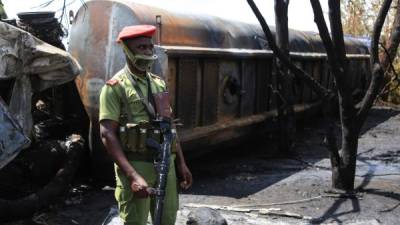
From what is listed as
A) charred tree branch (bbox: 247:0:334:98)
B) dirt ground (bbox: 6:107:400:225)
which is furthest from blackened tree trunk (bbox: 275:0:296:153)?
charred tree branch (bbox: 247:0:334:98)

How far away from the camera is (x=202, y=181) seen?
782cm

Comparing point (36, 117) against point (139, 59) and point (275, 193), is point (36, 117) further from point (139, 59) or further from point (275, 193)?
point (139, 59)

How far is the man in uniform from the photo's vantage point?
3.54 meters

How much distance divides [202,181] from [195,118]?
2.84ft

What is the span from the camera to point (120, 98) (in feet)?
11.8

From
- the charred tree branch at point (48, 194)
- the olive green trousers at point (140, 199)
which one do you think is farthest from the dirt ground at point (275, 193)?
the olive green trousers at point (140, 199)

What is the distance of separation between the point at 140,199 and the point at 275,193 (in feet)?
12.1

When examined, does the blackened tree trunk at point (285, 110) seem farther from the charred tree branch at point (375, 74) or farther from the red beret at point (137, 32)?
the red beret at point (137, 32)

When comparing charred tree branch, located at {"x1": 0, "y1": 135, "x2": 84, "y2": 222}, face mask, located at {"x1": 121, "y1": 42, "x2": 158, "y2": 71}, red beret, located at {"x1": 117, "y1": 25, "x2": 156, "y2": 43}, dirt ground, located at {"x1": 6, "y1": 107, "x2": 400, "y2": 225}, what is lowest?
dirt ground, located at {"x1": 6, "y1": 107, "x2": 400, "y2": 225}

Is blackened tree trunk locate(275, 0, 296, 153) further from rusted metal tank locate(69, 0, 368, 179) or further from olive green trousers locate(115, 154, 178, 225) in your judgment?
olive green trousers locate(115, 154, 178, 225)

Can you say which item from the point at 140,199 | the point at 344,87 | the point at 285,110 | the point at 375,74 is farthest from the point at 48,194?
the point at 285,110

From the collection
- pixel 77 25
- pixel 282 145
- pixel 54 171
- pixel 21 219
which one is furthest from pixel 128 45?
pixel 282 145

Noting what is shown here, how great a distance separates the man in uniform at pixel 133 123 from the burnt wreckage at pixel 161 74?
10.1ft

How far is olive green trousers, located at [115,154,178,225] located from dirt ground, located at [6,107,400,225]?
2297 mm
